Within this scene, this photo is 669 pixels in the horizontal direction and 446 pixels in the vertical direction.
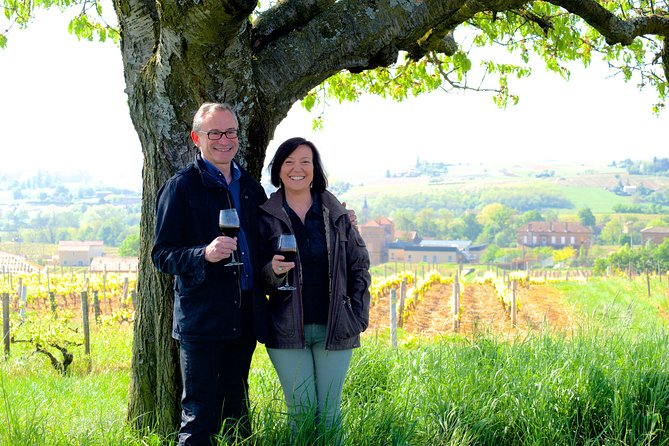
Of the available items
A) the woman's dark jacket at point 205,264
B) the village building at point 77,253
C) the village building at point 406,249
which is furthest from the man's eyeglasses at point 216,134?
the village building at point 406,249

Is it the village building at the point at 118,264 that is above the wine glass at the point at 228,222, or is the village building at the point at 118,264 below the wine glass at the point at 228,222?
below

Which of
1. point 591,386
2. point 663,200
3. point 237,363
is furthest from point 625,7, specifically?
point 663,200

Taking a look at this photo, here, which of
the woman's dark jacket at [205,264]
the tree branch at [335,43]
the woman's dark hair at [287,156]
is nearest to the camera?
the woman's dark jacket at [205,264]

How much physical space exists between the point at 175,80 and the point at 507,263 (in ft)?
443

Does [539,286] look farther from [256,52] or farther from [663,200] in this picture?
[663,200]

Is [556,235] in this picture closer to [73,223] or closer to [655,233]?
[655,233]

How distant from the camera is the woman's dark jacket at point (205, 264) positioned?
3.55 metres

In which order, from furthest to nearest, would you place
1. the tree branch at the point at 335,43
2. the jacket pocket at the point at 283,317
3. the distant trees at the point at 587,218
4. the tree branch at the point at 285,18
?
the distant trees at the point at 587,218
the tree branch at the point at 285,18
the tree branch at the point at 335,43
the jacket pocket at the point at 283,317

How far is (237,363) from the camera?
3.78 meters

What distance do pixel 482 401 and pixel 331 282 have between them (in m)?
1.50

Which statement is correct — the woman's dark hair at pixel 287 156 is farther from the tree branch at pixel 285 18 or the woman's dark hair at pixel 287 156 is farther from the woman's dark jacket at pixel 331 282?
the tree branch at pixel 285 18

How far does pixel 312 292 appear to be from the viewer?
3.77 m

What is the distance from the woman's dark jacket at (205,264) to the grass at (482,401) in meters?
0.69

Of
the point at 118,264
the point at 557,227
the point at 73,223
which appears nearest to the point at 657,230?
the point at 557,227
